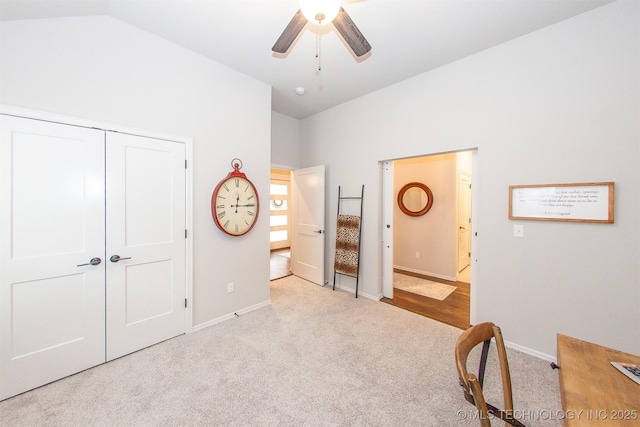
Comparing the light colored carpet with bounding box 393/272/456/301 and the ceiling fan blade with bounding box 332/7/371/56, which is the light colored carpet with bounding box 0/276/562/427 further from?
the ceiling fan blade with bounding box 332/7/371/56

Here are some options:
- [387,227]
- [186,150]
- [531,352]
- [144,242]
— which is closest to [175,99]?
[186,150]

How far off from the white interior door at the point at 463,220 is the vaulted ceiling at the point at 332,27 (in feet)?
9.04

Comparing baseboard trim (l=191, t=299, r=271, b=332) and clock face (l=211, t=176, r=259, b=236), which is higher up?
clock face (l=211, t=176, r=259, b=236)

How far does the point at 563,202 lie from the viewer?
7.32 ft

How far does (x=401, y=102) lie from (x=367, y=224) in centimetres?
178

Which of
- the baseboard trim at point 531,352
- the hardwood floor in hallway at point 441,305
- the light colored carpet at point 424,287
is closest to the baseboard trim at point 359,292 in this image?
the hardwood floor in hallway at point 441,305

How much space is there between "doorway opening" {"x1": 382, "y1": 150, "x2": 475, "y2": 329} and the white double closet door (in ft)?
9.57

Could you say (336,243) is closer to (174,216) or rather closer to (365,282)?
(365,282)

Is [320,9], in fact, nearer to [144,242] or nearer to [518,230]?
[144,242]

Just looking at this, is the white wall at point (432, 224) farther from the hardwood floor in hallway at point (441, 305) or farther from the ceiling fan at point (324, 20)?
the ceiling fan at point (324, 20)

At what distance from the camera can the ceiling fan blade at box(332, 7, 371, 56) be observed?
1590mm

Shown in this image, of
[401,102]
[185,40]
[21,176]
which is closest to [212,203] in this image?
[21,176]

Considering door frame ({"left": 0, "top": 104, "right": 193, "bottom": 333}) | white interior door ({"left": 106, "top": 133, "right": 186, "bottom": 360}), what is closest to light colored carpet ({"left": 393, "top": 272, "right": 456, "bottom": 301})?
door frame ({"left": 0, "top": 104, "right": 193, "bottom": 333})

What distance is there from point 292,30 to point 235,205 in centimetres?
200
